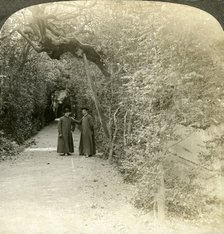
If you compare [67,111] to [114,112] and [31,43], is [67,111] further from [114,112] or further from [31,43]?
[31,43]

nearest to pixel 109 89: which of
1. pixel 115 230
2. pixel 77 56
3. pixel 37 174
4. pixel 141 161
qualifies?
pixel 77 56

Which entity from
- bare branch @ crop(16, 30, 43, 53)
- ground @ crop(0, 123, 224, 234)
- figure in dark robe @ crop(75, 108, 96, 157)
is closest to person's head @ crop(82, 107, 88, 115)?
figure in dark robe @ crop(75, 108, 96, 157)

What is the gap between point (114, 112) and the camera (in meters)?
2.79

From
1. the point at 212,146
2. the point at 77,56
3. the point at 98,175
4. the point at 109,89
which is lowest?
the point at 98,175

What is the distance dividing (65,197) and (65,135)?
1.25 ft

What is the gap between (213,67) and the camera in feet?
9.00

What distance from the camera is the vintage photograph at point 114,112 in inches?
107

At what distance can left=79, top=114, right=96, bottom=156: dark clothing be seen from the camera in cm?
273

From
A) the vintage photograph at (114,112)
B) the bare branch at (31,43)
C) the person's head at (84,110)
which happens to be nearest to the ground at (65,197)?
the vintage photograph at (114,112)

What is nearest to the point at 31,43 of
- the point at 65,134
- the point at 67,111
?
the point at 67,111

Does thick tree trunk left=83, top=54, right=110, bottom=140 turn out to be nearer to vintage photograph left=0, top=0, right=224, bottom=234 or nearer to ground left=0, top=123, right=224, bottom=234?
vintage photograph left=0, top=0, right=224, bottom=234

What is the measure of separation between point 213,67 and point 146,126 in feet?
1.81

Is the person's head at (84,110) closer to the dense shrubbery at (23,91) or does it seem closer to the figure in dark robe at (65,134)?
the figure in dark robe at (65,134)

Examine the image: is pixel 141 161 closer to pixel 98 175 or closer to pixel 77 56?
pixel 98 175
